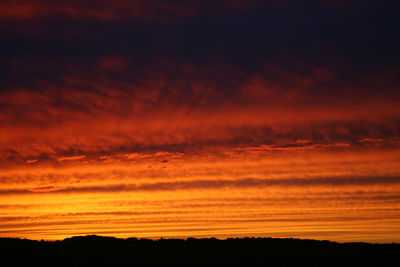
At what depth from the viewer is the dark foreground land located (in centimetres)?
3288

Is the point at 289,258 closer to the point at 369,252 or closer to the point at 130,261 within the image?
the point at 369,252

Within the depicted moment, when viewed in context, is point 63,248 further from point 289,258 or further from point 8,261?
point 289,258

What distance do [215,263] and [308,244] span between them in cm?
976

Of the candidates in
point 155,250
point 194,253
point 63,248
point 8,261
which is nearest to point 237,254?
point 194,253

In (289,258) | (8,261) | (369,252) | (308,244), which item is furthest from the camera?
(308,244)

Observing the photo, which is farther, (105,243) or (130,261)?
(105,243)

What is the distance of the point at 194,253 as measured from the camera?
35.5 meters

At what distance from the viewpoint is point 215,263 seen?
3259 centimetres

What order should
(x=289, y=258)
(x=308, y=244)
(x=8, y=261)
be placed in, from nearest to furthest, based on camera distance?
(x=8, y=261)
(x=289, y=258)
(x=308, y=244)

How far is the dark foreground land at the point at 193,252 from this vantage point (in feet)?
108

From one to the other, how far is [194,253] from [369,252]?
38.9 ft

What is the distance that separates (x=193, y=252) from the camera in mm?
35812

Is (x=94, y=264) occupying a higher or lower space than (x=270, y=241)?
lower

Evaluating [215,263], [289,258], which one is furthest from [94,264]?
[289,258]
